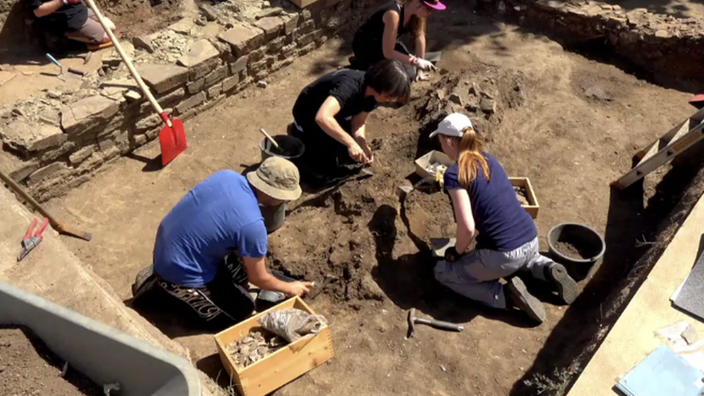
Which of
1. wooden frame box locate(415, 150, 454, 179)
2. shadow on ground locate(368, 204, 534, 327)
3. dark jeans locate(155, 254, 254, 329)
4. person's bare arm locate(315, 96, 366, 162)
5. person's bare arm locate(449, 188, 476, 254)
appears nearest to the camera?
dark jeans locate(155, 254, 254, 329)

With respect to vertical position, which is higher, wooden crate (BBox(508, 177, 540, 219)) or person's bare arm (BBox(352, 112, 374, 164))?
person's bare arm (BBox(352, 112, 374, 164))

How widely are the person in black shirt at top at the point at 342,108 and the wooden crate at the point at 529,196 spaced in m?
1.42

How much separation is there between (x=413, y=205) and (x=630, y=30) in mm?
4376

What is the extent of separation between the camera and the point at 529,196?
5.41 m

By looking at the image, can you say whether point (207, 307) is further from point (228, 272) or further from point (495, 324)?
point (495, 324)

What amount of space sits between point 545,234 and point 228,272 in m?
2.90

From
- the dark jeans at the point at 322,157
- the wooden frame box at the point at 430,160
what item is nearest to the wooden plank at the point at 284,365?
the dark jeans at the point at 322,157

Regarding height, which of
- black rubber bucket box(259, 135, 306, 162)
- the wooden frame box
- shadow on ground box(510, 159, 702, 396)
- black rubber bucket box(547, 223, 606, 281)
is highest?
black rubber bucket box(259, 135, 306, 162)

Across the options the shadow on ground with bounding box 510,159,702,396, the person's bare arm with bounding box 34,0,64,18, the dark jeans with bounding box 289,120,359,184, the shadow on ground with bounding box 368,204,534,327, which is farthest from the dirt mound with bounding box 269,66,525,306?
the person's bare arm with bounding box 34,0,64,18

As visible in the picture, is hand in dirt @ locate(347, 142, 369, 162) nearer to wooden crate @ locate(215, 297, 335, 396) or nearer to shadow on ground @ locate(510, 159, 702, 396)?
wooden crate @ locate(215, 297, 335, 396)

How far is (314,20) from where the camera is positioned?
7418 millimetres

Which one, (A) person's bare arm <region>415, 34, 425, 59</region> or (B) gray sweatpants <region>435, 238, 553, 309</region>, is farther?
(A) person's bare arm <region>415, 34, 425, 59</region>

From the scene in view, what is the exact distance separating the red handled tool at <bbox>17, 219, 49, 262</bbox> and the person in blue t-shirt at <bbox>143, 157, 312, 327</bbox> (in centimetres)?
83

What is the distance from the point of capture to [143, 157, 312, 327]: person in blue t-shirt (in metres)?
3.63
